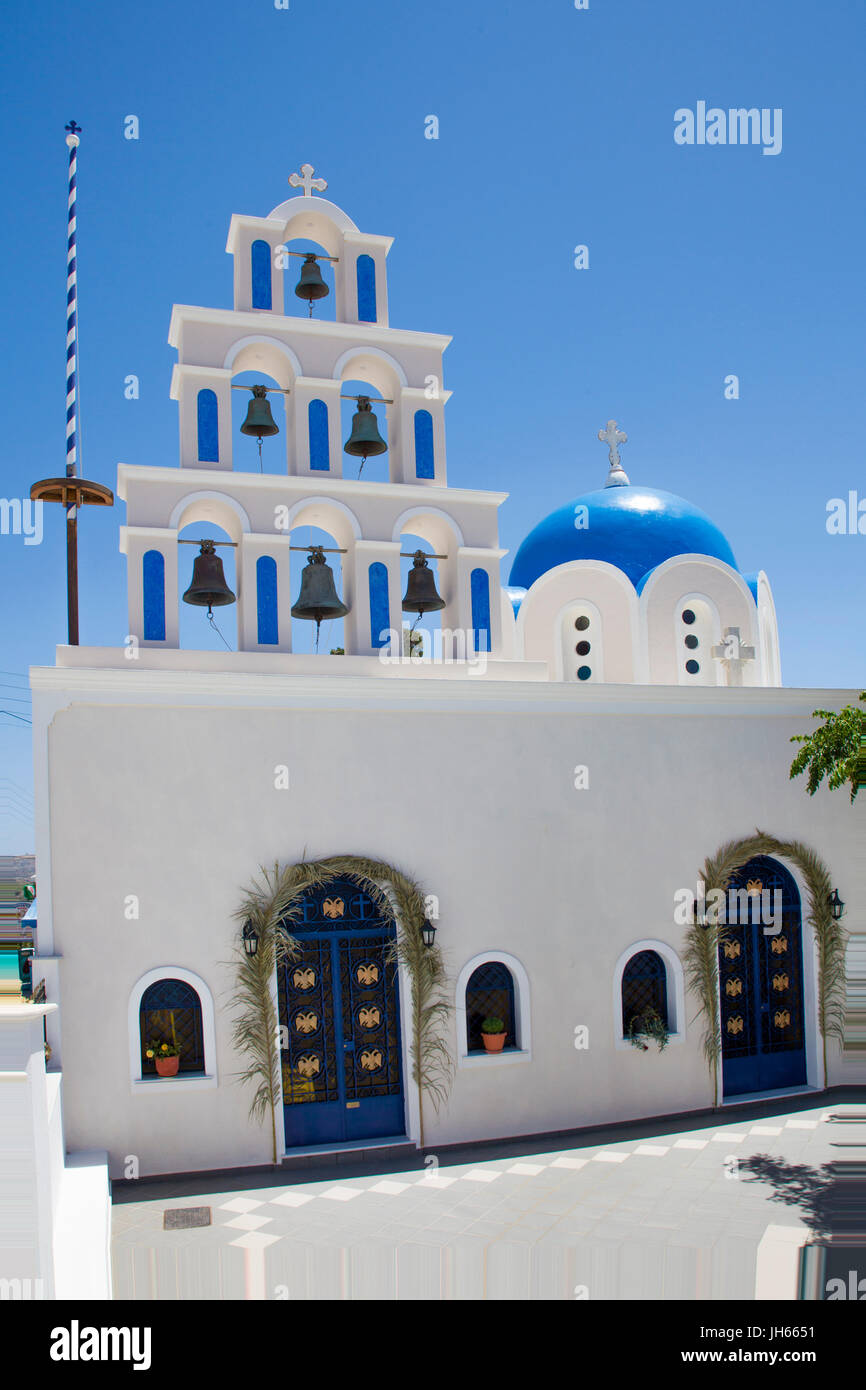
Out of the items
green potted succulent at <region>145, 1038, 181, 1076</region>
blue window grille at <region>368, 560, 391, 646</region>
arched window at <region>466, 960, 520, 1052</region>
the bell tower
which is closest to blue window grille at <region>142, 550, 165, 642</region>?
the bell tower

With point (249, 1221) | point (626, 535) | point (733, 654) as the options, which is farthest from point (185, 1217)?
point (626, 535)

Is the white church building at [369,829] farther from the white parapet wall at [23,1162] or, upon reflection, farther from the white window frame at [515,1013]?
the white parapet wall at [23,1162]

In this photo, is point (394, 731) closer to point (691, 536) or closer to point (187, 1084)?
point (187, 1084)

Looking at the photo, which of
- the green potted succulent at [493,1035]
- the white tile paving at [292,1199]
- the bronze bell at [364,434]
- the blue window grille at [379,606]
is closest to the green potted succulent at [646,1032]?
the green potted succulent at [493,1035]

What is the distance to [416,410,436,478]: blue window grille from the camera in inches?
454

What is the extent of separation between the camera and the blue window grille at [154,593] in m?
10.2

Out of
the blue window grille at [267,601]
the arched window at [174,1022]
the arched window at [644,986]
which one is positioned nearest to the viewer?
the arched window at [174,1022]

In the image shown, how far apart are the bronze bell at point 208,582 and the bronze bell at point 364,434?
6.61 feet

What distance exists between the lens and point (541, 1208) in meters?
9.02

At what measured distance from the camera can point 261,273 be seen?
1107cm
